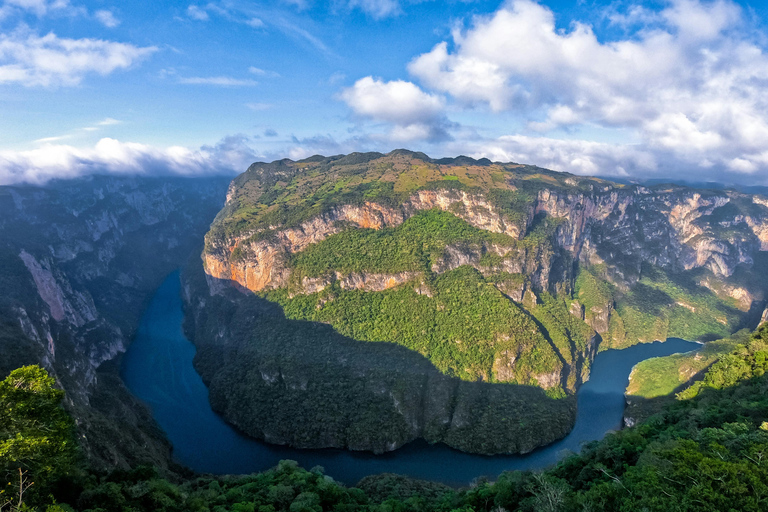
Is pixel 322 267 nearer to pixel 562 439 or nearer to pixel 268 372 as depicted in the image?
pixel 268 372

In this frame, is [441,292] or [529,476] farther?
[441,292]

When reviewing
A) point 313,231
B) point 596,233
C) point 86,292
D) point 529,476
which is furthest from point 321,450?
point 596,233

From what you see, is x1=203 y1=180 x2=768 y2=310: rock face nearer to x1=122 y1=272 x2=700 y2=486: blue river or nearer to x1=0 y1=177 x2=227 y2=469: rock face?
x1=122 y1=272 x2=700 y2=486: blue river

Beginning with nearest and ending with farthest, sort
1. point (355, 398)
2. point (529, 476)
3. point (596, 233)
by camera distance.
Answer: point (529, 476)
point (355, 398)
point (596, 233)

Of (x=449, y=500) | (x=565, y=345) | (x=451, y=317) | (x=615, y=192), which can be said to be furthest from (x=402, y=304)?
(x=615, y=192)

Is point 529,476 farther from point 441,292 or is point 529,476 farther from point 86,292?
point 86,292

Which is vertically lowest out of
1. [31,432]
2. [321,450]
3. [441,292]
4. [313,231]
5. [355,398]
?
[321,450]

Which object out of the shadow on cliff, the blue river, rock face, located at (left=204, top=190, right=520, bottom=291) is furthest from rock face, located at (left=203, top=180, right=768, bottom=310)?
the blue river
